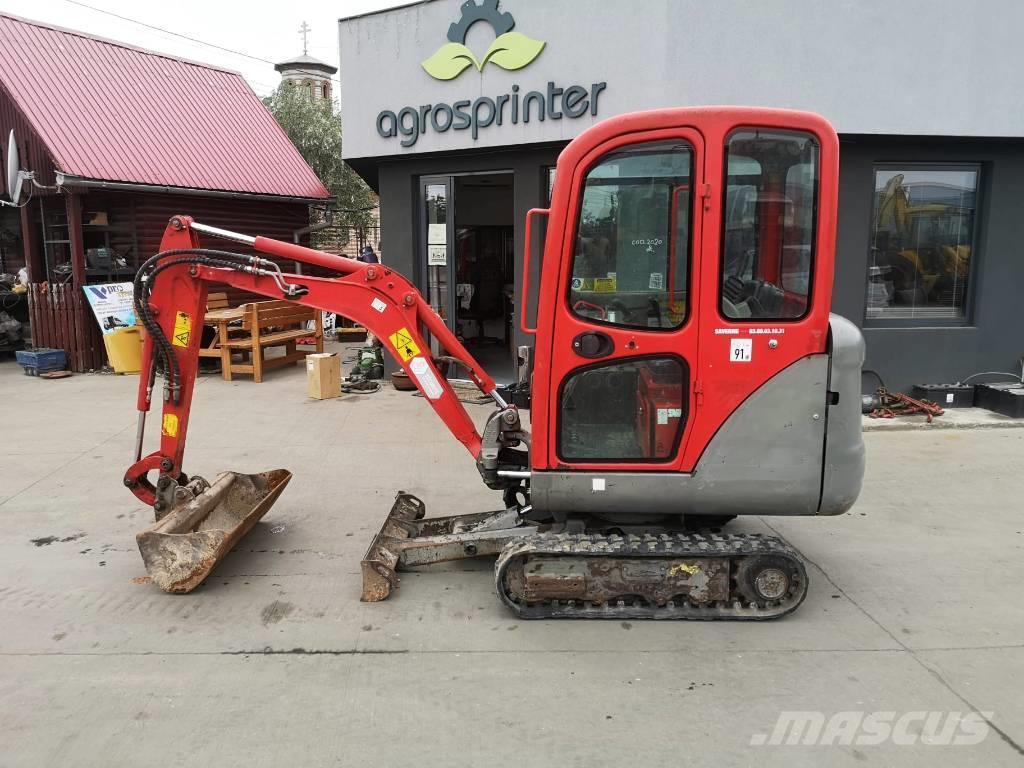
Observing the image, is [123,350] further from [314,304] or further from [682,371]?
[682,371]

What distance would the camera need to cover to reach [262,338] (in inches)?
463

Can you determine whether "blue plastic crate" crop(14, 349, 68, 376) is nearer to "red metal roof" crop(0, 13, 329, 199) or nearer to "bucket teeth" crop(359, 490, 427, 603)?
"red metal roof" crop(0, 13, 329, 199)

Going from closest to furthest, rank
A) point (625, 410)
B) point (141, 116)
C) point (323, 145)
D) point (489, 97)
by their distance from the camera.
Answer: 1. point (625, 410)
2. point (489, 97)
3. point (141, 116)
4. point (323, 145)

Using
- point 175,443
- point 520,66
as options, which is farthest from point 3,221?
point 175,443

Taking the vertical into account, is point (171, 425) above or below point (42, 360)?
above

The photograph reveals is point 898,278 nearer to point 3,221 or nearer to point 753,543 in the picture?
point 753,543

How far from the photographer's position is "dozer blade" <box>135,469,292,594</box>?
4414 mm

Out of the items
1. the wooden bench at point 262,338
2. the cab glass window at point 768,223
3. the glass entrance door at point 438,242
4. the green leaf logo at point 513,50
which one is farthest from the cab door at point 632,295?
the wooden bench at point 262,338

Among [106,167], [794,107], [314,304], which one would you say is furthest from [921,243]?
[106,167]

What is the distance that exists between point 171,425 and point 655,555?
3.14 meters

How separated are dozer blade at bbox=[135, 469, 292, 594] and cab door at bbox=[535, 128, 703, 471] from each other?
2182mm

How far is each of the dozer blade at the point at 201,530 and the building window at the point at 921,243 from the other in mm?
7495

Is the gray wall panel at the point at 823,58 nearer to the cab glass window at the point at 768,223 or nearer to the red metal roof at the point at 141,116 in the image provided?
the cab glass window at the point at 768,223

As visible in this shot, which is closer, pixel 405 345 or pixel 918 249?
pixel 405 345
